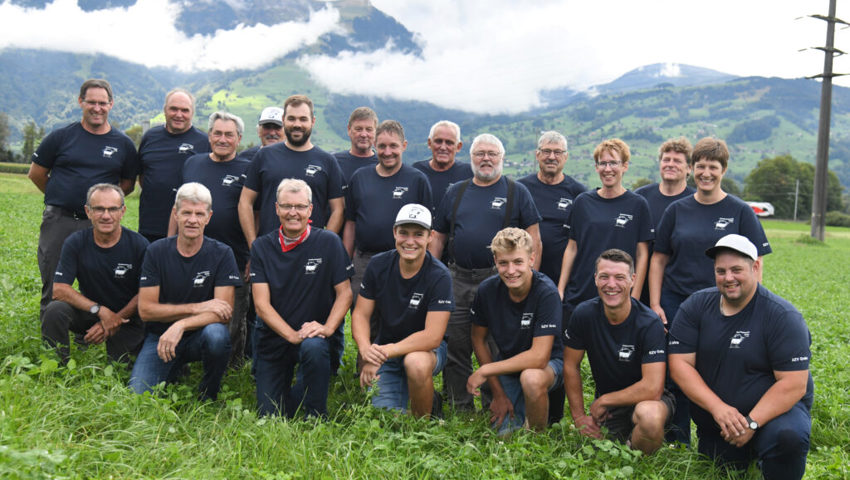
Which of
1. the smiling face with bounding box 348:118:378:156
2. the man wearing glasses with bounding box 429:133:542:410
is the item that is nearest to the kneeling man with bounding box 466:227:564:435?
the man wearing glasses with bounding box 429:133:542:410

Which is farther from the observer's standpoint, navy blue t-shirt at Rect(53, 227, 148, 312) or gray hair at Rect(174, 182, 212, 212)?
navy blue t-shirt at Rect(53, 227, 148, 312)

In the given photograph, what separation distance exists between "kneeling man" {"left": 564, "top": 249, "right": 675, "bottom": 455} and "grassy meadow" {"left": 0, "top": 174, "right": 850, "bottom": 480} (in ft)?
0.95

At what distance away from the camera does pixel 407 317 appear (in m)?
6.18

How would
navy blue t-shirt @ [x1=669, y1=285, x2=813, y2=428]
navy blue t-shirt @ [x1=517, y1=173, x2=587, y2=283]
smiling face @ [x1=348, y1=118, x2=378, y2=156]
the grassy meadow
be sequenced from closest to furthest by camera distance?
the grassy meadow, navy blue t-shirt @ [x1=669, y1=285, x2=813, y2=428], navy blue t-shirt @ [x1=517, y1=173, x2=587, y2=283], smiling face @ [x1=348, y1=118, x2=378, y2=156]

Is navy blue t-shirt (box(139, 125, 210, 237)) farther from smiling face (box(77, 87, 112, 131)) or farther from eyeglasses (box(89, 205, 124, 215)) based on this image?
eyeglasses (box(89, 205, 124, 215))

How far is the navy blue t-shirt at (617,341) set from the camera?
217 inches

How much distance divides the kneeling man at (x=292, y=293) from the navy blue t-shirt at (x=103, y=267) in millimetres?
1412

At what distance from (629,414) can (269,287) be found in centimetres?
359

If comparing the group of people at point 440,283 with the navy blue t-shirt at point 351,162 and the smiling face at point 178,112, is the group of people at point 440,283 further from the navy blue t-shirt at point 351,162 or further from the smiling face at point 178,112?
the navy blue t-shirt at point 351,162

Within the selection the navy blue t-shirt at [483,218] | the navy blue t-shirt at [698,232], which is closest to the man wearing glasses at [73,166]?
the navy blue t-shirt at [483,218]

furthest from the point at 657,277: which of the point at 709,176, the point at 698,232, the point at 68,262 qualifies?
the point at 68,262

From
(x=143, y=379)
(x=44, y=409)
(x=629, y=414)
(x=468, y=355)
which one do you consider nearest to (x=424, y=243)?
(x=468, y=355)

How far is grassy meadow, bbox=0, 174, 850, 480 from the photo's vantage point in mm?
4129

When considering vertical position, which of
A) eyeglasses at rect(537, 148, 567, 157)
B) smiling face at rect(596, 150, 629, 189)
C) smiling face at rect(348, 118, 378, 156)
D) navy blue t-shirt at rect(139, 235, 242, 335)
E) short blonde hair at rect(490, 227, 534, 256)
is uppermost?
smiling face at rect(348, 118, 378, 156)
